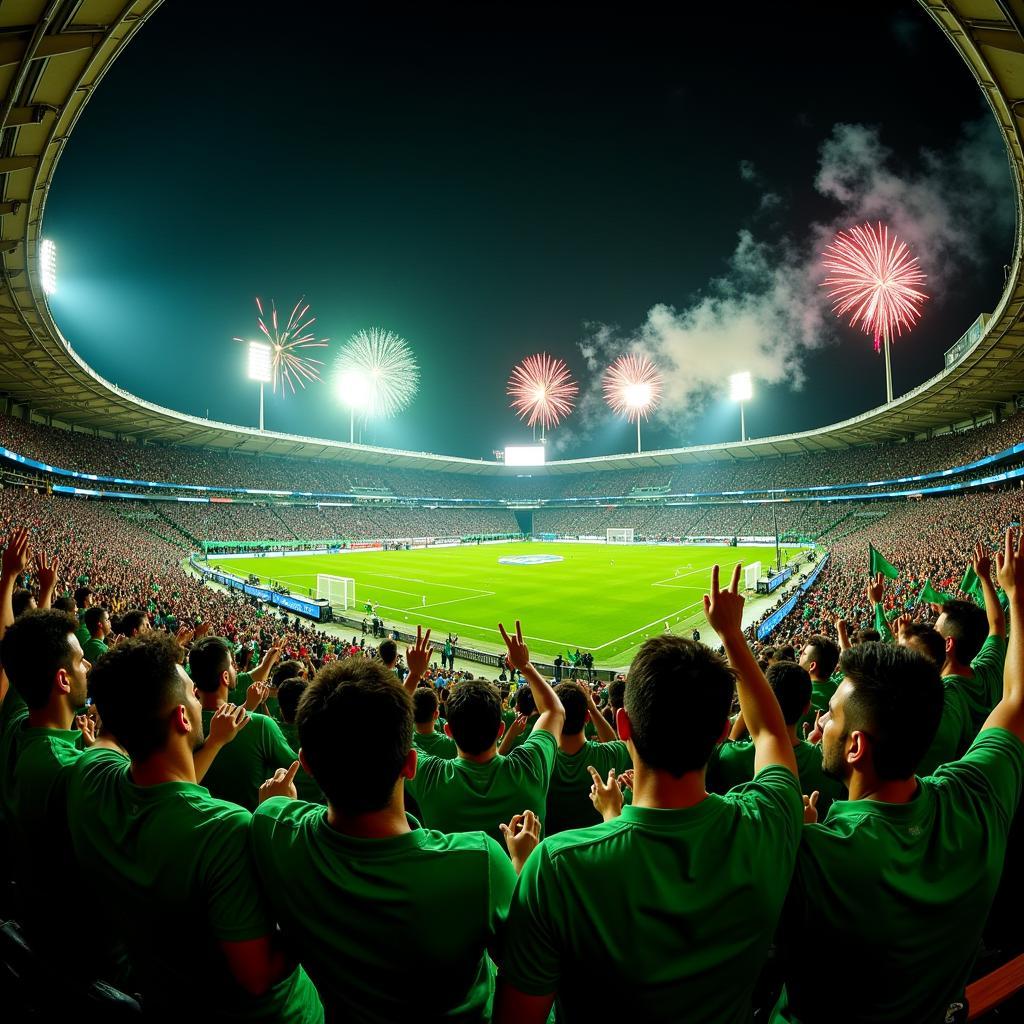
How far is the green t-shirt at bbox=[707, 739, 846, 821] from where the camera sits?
3.79 metres

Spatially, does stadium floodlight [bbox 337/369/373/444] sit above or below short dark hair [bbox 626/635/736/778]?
above

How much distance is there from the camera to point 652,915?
1.56 m

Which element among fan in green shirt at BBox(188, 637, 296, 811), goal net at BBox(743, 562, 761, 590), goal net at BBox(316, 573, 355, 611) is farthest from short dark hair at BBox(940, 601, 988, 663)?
goal net at BBox(743, 562, 761, 590)

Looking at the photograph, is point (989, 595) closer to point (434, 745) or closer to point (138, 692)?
point (434, 745)

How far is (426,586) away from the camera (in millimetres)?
38062

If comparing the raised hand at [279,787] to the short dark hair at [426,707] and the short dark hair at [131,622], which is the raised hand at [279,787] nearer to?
the short dark hair at [426,707]

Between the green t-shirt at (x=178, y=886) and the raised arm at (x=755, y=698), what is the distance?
1.92 m

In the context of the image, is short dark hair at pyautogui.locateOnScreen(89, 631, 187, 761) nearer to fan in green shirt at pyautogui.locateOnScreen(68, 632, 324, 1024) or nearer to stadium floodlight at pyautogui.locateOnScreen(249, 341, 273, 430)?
fan in green shirt at pyautogui.locateOnScreen(68, 632, 324, 1024)

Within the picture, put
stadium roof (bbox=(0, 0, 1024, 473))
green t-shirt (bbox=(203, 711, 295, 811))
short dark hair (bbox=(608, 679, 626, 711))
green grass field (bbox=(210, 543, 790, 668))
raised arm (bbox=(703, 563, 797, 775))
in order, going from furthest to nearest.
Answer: green grass field (bbox=(210, 543, 790, 668))
stadium roof (bbox=(0, 0, 1024, 473))
short dark hair (bbox=(608, 679, 626, 711))
green t-shirt (bbox=(203, 711, 295, 811))
raised arm (bbox=(703, 563, 797, 775))

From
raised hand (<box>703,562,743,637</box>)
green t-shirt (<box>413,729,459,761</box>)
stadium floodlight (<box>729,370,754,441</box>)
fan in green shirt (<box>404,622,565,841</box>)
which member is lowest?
green t-shirt (<box>413,729,459,761</box>)

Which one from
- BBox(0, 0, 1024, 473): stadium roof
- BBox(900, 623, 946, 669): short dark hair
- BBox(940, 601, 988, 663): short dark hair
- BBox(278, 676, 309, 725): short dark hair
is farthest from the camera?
BBox(0, 0, 1024, 473): stadium roof

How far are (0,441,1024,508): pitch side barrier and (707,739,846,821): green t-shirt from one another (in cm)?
4596

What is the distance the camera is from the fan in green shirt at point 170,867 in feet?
6.22

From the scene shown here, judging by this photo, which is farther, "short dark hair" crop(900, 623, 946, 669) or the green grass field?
the green grass field
